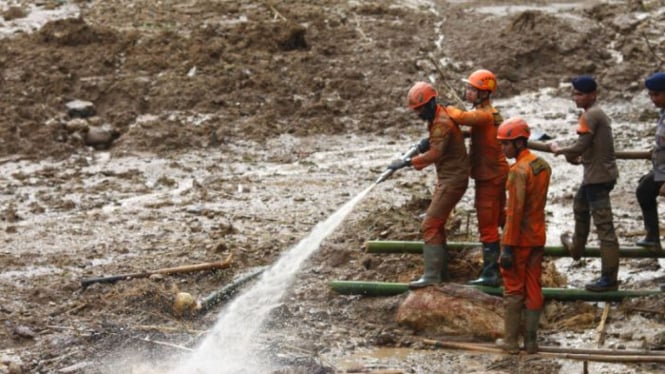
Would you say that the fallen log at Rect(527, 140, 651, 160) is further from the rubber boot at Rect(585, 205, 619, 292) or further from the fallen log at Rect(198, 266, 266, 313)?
the fallen log at Rect(198, 266, 266, 313)

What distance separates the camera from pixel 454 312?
31.4ft

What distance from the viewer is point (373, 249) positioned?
34.9 feet

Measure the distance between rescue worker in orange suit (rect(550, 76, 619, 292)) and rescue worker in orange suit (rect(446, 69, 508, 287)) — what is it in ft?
1.69

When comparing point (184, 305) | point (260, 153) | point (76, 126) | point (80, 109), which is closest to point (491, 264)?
point (184, 305)

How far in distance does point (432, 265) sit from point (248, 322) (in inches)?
65.7

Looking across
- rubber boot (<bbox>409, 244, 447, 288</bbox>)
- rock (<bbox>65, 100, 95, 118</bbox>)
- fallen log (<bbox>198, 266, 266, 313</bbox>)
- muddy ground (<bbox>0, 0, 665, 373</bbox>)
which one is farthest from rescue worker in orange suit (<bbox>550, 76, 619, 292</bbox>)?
rock (<bbox>65, 100, 95, 118</bbox>)

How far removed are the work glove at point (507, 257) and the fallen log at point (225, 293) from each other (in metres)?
2.79

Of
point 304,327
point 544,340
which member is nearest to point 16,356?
point 304,327

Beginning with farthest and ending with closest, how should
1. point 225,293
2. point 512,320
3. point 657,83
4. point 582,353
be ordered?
point 225,293 < point 657,83 < point 512,320 < point 582,353

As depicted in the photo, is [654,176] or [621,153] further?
[621,153]

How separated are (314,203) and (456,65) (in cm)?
654

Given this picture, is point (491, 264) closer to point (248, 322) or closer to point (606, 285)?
point (606, 285)

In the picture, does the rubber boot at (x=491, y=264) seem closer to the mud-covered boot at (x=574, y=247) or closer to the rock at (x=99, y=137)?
the mud-covered boot at (x=574, y=247)

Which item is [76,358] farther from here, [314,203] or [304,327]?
[314,203]
